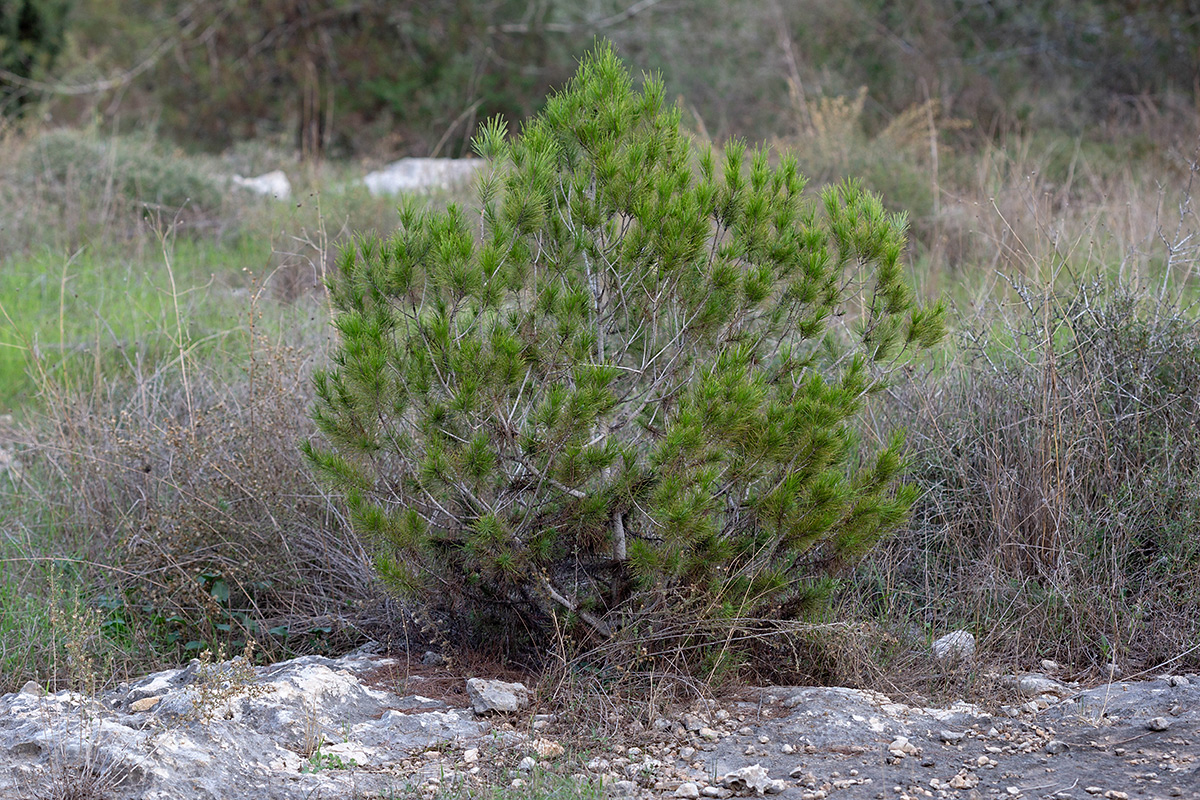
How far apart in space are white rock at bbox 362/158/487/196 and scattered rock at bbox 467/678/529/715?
15.9ft

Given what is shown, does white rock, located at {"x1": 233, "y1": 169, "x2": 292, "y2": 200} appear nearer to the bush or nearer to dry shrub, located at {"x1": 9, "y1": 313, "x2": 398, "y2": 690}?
dry shrub, located at {"x1": 9, "y1": 313, "x2": 398, "y2": 690}

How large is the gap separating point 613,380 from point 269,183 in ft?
26.0

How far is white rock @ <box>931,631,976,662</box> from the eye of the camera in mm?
3471

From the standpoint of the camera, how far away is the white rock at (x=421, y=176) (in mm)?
8273

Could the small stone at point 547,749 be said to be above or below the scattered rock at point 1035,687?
above

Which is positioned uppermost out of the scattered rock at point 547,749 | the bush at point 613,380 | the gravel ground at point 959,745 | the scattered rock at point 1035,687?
the bush at point 613,380

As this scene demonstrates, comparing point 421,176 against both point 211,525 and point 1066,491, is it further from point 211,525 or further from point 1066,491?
point 1066,491

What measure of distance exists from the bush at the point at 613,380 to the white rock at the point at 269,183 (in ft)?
20.8

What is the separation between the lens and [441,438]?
3.10 metres

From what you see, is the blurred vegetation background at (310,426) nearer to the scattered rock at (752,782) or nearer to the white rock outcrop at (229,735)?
the white rock outcrop at (229,735)

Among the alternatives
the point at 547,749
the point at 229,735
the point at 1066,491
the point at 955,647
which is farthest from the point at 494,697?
the point at 1066,491

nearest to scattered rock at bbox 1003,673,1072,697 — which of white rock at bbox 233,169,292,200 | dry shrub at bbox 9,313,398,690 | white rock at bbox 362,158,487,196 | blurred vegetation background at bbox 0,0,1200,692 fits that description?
blurred vegetation background at bbox 0,0,1200,692

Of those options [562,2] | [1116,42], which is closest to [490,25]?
[562,2]

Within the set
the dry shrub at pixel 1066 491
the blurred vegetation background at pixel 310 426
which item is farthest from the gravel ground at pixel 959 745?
the dry shrub at pixel 1066 491
